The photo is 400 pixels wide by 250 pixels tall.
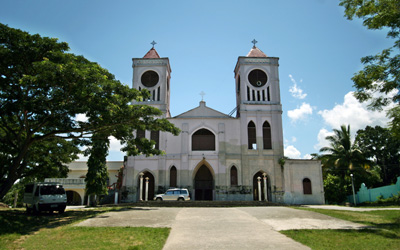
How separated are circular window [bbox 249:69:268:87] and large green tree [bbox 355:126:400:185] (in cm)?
1440

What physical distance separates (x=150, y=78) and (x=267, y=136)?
13.9 metres

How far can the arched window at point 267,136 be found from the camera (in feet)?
107

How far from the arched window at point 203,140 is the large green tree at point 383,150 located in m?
19.1

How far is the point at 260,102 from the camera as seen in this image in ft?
110

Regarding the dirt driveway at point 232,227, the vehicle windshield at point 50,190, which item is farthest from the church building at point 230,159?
the dirt driveway at point 232,227

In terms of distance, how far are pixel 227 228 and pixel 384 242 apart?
463 cm

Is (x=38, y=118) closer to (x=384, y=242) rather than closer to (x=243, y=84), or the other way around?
(x=384, y=242)

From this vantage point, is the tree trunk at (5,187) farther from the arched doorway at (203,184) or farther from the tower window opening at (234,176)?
the tower window opening at (234,176)

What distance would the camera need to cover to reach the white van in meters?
16.2

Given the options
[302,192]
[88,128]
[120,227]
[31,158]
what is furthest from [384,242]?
[302,192]

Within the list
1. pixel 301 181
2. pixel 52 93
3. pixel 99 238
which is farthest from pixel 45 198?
pixel 301 181

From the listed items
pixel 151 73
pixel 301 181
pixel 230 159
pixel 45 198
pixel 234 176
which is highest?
pixel 151 73

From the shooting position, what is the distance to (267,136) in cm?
3269

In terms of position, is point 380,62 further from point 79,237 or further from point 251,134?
point 251,134
